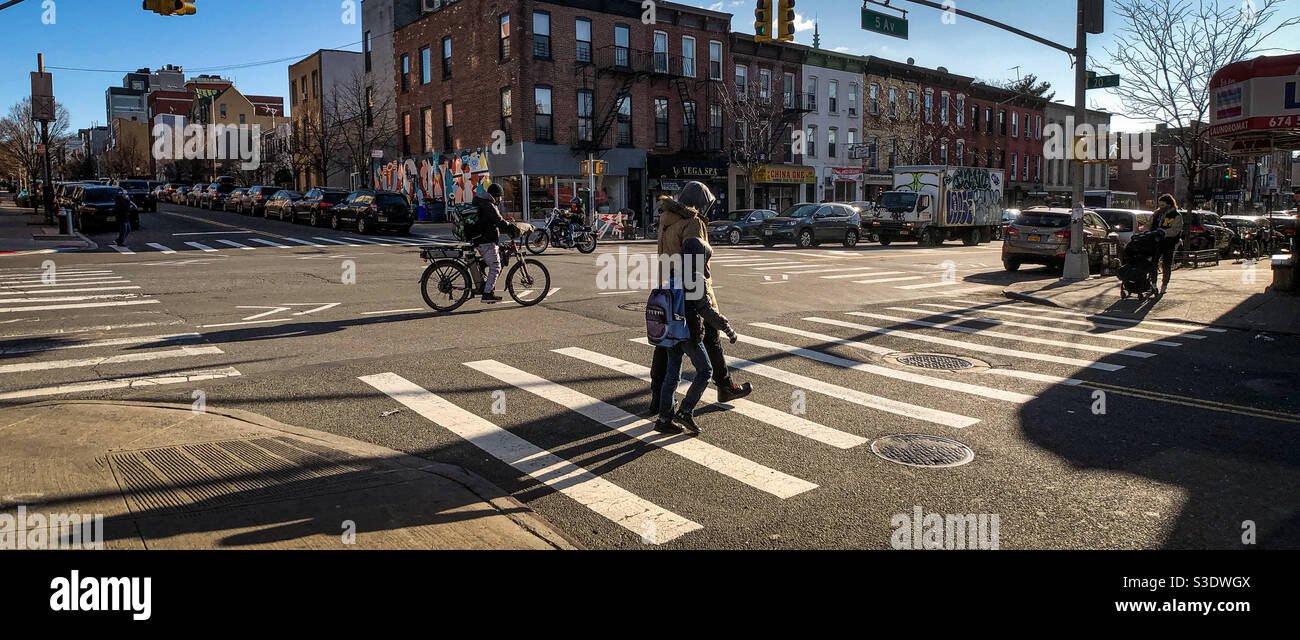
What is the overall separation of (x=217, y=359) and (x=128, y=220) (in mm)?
21108

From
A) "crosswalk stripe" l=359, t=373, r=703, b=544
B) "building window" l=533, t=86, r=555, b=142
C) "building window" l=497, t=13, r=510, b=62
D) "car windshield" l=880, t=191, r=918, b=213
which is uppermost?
"building window" l=497, t=13, r=510, b=62

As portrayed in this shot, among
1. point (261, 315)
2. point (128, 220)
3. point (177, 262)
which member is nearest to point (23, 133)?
point (128, 220)

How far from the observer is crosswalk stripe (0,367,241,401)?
7.35 meters

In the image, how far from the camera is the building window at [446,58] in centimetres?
4259

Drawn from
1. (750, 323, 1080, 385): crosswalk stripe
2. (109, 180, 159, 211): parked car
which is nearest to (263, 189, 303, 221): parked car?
(109, 180, 159, 211): parked car

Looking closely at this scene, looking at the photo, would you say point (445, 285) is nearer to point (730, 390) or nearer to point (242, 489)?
point (730, 390)

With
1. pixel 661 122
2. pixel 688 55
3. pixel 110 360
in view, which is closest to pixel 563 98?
pixel 661 122

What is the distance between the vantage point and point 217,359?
351 inches

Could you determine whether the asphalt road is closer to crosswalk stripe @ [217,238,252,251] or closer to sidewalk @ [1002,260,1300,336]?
sidewalk @ [1002,260,1300,336]

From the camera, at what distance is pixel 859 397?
25.2 feet

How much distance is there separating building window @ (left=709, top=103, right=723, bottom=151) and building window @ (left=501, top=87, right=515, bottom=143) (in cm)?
1117

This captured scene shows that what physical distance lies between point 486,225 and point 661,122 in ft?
101

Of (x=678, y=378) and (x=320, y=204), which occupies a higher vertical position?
(x=320, y=204)

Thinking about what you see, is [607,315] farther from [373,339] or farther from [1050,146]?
[1050,146]
